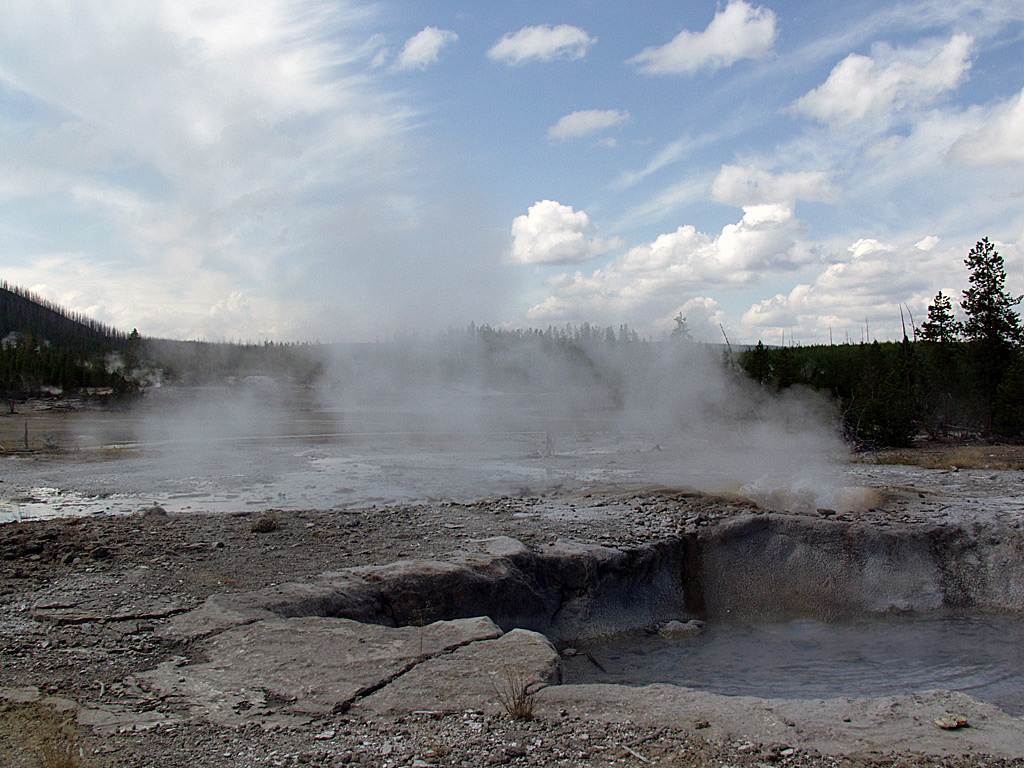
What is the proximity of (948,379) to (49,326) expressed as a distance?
109996 millimetres

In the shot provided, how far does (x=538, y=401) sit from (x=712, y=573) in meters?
25.8

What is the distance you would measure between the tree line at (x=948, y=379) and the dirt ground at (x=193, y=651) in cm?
1439

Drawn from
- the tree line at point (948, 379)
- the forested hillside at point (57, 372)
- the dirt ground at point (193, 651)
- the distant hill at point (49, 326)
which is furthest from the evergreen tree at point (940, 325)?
the distant hill at point (49, 326)

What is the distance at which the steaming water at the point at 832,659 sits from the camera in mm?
5965

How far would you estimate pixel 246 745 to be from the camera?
11.0 ft

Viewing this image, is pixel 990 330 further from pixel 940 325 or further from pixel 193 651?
pixel 193 651

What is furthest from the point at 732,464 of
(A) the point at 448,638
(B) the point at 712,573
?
(A) the point at 448,638

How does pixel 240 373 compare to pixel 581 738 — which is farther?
pixel 240 373

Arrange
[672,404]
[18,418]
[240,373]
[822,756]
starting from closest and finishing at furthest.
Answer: [822,756] < [672,404] < [18,418] < [240,373]

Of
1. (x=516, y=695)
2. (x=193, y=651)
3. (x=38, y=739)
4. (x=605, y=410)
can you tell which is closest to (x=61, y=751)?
(x=38, y=739)

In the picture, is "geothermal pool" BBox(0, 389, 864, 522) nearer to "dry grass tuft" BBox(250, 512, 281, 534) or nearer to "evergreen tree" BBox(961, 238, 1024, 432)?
"dry grass tuft" BBox(250, 512, 281, 534)

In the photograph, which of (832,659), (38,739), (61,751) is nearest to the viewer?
(61,751)

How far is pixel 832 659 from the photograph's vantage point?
21.9 ft

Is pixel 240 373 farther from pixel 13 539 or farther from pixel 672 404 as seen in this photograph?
pixel 13 539
